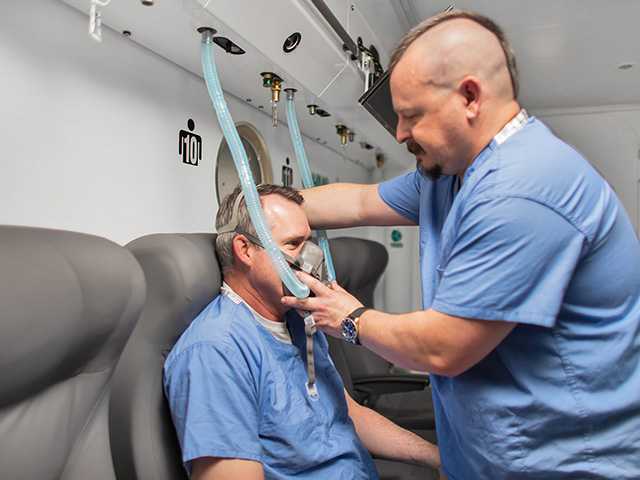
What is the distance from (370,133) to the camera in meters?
2.50

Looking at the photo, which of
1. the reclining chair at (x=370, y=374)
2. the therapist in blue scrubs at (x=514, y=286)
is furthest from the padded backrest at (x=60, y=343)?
the reclining chair at (x=370, y=374)

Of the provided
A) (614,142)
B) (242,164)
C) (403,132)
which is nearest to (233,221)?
(242,164)

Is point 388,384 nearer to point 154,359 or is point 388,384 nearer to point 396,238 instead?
point 154,359

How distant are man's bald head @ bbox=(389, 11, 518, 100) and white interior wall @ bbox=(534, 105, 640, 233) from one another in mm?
3158

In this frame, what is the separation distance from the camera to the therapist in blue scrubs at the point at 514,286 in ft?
2.73

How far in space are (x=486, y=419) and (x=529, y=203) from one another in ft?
1.36

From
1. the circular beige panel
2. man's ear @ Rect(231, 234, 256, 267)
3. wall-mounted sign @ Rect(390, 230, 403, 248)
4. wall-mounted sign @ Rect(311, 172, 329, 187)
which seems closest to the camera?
man's ear @ Rect(231, 234, 256, 267)

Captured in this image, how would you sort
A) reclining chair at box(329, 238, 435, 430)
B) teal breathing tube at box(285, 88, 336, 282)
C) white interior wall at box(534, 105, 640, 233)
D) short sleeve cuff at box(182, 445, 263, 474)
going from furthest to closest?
white interior wall at box(534, 105, 640, 233), reclining chair at box(329, 238, 435, 430), teal breathing tube at box(285, 88, 336, 282), short sleeve cuff at box(182, 445, 263, 474)

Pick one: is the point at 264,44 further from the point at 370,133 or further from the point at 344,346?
the point at 344,346

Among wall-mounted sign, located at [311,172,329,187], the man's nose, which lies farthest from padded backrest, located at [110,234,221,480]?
wall-mounted sign, located at [311,172,329,187]

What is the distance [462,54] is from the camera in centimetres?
88

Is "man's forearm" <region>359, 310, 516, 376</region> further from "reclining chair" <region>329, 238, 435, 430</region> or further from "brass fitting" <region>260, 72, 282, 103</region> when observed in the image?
"reclining chair" <region>329, 238, 435, 430</region>

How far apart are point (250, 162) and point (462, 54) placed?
1.43 metres

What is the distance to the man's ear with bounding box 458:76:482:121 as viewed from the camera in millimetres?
888
